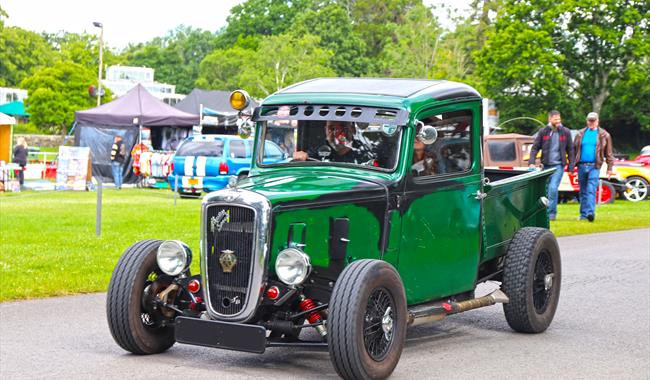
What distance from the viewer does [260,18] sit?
122062 millimetres

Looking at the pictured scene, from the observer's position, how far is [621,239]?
1708cm

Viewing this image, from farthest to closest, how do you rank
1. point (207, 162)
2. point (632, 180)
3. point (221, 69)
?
point (221, 69)
point (632, 180)
point (207, 162)

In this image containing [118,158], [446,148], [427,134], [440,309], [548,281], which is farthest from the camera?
[118,158]

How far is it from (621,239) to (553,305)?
866 cm

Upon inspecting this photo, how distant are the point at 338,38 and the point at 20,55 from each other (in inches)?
1158

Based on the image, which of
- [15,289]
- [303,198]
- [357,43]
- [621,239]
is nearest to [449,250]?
[303,198]

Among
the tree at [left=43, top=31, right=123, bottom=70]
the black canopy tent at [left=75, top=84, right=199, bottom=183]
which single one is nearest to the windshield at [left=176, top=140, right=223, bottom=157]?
the black canopy tent at [left=75, top=84, right=199, bottom=183]

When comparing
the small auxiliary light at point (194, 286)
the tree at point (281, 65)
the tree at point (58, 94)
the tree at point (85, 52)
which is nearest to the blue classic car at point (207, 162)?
the small auxiliary light at point (194, 286)

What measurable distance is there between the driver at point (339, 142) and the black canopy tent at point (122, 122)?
2758 cm

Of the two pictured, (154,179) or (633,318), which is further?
(154,179)

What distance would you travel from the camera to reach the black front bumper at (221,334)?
6425 mm

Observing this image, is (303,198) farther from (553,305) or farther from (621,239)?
(621,239)

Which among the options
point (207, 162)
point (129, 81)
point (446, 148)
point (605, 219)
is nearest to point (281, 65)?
point (129, 81)

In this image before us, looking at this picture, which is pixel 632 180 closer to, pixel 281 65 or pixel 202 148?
pixel 202 148
